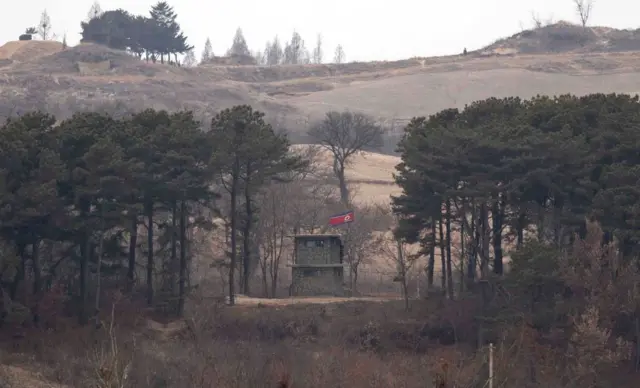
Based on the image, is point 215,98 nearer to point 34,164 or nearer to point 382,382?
point 34,164

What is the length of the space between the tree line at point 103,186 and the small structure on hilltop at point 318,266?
11.1 ft

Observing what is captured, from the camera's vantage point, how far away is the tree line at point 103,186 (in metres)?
40.5

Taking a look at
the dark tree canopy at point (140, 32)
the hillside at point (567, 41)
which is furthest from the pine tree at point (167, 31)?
the hillside at point (567, 41)

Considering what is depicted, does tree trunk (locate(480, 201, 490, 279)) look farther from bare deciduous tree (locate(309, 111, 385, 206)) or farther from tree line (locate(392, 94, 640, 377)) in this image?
bare deciduous tree (locate(309, 111, 385, 206))

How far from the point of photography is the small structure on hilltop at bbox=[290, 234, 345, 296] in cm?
5262

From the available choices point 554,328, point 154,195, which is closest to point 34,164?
point 154,195

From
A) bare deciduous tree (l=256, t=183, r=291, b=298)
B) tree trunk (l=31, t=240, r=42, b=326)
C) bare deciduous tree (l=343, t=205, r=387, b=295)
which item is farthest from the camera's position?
bare deciduous tree (l=343, t=205, r=387, b=295)

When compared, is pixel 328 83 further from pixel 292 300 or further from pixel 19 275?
pixel 19 275

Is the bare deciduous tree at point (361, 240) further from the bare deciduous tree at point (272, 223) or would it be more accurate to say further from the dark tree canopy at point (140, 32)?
the dark tree canopy at point (140, 32)

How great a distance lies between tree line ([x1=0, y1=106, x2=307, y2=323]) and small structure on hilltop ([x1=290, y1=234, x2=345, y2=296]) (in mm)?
3383

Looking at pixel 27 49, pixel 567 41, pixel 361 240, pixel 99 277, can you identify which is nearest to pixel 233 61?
pixel 27 49

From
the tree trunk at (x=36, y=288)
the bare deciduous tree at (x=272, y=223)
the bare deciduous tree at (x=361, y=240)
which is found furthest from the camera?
the bare deciduous tree at (x=361, y=240)

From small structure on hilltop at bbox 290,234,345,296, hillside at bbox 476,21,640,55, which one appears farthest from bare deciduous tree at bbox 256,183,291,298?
hillside at bbox 476,21,640,55

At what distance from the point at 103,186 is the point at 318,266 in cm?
1357
